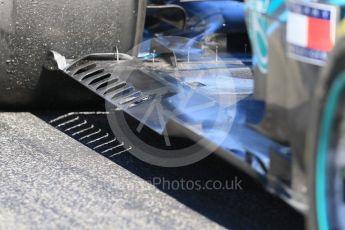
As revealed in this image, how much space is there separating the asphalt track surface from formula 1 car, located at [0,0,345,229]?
0.68 feet

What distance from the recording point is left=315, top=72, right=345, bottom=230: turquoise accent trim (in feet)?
6.97

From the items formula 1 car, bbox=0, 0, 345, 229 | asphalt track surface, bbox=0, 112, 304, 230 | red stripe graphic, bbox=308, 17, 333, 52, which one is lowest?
asphalt track surface, bbox=0, 112, 304, 230

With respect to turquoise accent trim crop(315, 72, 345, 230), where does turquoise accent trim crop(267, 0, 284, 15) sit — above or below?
above

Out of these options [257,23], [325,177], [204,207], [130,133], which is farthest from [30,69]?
[325,177]

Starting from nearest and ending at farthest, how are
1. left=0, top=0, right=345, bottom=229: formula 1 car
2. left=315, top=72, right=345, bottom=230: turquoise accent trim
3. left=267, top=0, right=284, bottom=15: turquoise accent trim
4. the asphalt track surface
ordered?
left=315, top=72, right=345, bottom=230: turquoise accent trim, left=0, top=0, right=345, bottom=229: formula 1 car, left=267, top=0, right=284, bottom=15: turquoise accent trim, the asphalt track surface

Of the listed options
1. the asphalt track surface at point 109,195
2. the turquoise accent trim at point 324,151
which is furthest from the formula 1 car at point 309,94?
the asphalt track surface at point 109,195

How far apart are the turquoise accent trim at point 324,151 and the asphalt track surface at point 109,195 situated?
1.68 feet

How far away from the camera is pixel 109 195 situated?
10.5 feet

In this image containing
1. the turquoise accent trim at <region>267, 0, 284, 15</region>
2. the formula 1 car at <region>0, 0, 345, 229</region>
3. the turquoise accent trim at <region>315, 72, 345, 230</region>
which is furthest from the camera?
the turquoise accent trim at <region>267, 0, 284, 15</region>

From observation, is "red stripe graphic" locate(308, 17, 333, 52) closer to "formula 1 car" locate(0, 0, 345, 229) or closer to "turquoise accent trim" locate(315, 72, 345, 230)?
"formula 1 car" locate(0, 0, 345, 229)

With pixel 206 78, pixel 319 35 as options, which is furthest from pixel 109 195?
pixel 319 35

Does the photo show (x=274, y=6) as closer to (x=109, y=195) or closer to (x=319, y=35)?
(x=319, y=35)

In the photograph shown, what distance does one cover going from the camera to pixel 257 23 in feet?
8.84

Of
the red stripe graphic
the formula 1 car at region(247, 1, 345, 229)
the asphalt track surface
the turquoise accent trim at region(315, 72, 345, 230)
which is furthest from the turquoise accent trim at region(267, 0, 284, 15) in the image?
the asphalt track surface
